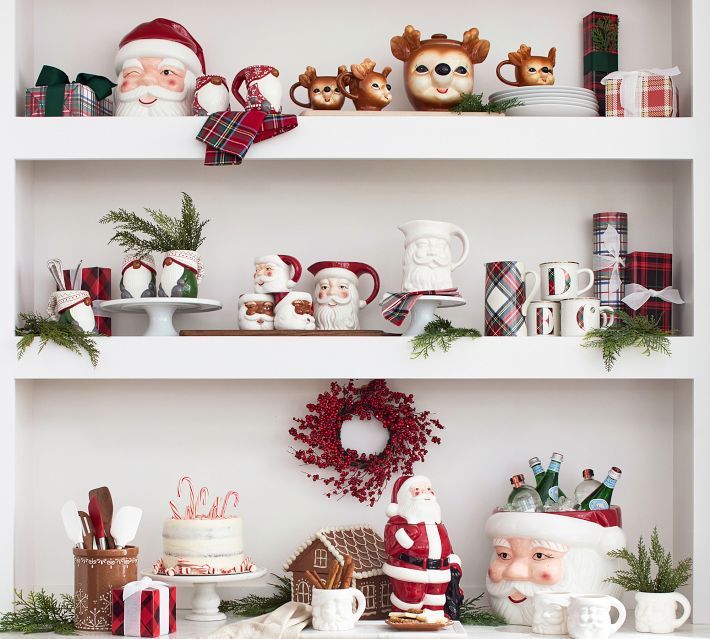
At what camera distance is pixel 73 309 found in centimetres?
210

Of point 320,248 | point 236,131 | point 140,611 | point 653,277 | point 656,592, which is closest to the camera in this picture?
point 140,611

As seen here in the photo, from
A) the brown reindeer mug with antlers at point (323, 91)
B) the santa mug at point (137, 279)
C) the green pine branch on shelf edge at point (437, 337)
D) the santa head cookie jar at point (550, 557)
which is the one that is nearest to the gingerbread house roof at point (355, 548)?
the santa head cookie jar at point (550, 557)

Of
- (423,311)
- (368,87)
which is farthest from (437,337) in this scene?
(368,87)

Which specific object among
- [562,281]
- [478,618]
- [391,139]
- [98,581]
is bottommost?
[478,618]

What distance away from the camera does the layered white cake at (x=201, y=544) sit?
197cm

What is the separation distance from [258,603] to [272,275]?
673mm

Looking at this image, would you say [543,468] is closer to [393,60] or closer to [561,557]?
[561,557]

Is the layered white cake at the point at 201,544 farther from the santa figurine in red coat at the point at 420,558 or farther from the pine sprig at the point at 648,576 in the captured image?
the pine sprig at the point at 648,576

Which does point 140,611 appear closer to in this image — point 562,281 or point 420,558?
point 420,558

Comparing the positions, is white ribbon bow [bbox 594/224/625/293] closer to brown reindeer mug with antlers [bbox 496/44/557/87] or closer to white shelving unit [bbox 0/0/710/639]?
white shelving unit [bbox 0/0/710/639]

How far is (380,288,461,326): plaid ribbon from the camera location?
6.86 feet

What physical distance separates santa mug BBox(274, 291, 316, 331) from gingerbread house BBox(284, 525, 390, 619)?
16.1 inches

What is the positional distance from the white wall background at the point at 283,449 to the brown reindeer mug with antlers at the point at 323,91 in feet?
1.95

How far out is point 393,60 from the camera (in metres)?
2.32
